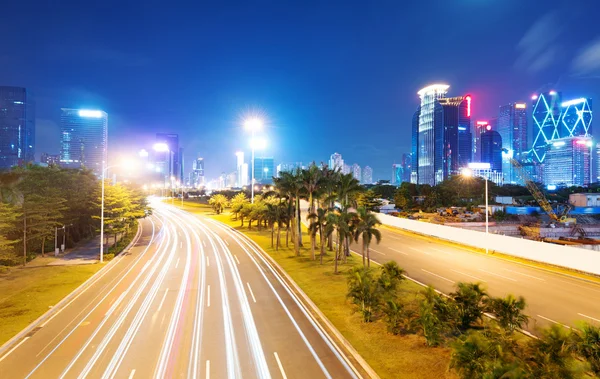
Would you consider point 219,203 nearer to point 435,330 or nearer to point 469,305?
point 469,305

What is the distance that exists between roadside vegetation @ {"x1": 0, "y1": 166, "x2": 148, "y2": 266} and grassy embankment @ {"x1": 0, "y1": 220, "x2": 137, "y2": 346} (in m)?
1.69

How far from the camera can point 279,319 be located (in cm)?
1694

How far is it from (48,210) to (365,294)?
30.8m

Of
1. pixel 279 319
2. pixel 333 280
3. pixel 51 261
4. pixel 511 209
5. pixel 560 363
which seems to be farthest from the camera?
pixel 511 209

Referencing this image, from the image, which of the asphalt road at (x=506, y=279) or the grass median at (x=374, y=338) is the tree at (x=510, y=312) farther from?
the grass median at (x=374, y=338)

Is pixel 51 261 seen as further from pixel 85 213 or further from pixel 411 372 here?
pixel 411 372

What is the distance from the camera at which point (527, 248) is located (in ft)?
99.9

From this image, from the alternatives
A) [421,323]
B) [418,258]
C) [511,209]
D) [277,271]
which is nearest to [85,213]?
[277,271]

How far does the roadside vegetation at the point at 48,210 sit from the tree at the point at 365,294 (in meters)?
20.1

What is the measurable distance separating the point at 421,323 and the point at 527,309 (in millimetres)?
8320

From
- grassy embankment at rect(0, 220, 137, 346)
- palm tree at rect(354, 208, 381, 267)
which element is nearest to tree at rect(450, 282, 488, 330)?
palm tree at rect(354, 208, 381, 267)

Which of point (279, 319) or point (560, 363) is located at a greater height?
point (560, 363)

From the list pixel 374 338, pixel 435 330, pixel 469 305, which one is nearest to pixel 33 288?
pixel 374 338

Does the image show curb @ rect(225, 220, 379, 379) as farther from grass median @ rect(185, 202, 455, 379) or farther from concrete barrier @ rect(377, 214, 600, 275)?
concrete barrier @ rect(377, 214, 600, 275)
